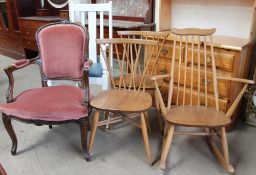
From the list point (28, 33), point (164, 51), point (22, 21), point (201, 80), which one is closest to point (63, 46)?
point (164, 51)

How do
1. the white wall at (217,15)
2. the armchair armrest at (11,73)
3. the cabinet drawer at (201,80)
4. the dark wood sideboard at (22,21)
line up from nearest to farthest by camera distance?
the armchair armrest at (11,73) < the cabinet drawer at (201,80) < the white wall at (217,15) < the dark wood sideboard at (22,21)

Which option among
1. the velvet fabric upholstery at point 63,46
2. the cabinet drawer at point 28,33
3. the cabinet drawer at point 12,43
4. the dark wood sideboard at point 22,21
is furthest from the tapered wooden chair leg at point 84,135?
the cabinet drawer at point 12,43

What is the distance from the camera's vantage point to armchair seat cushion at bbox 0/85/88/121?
164cm

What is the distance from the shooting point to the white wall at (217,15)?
2.23 metres

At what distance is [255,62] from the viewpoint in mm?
2189

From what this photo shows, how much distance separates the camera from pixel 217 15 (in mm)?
2395

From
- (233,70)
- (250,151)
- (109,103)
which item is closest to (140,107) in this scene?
(109,103)

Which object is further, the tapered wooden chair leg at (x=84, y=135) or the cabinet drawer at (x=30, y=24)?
the cabinet drawer at (x=30, y=24)

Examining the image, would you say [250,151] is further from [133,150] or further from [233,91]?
[133,150]

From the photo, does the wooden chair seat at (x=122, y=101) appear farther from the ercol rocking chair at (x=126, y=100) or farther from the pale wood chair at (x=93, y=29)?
the pale wood chair at (x=93, y=29)

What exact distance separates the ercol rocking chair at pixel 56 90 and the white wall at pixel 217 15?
3.94ft

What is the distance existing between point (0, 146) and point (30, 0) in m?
3.21

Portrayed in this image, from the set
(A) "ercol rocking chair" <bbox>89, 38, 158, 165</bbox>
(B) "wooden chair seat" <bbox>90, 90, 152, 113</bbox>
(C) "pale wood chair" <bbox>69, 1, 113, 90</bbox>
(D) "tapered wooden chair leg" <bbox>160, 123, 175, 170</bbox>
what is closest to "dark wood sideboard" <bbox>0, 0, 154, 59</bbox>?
(C) "pale wood chair" <bbox>69, 1, 113, 90</bbox>

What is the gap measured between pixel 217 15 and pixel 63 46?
4.99 feet
